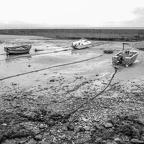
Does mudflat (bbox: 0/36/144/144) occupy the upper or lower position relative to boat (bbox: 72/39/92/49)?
lower

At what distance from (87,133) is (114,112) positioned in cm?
186

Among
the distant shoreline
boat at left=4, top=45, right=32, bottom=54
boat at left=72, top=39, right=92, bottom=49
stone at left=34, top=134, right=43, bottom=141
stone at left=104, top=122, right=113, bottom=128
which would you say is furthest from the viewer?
the distant shoreline

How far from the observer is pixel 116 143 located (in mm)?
5246

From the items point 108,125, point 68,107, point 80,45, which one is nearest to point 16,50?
point 80,45

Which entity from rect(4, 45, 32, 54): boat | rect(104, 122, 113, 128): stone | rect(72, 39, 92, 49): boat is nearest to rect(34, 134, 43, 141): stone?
rect(104, 122, 113, 128): stone

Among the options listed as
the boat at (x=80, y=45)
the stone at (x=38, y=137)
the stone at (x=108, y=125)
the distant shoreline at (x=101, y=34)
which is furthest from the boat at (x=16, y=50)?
the distant shoreline at (x=101, y=34)

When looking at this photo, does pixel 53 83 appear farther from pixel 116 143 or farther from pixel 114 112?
pixel 116 143

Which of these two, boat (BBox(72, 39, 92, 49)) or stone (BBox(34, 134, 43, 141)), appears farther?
boat (BBox(72, 39, 92, 49))

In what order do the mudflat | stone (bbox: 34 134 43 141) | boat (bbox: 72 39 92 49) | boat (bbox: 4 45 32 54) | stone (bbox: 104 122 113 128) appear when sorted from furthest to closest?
boat (bbox: 72 39 92 49), boat (bbox: 4 45 32 54), stone (bbox: 104 122 113 128), the mudflat, stone (bbox: 34 134 43 141)

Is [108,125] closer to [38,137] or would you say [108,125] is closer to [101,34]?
[38,137]

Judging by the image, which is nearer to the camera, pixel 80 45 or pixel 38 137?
pixel 38 137

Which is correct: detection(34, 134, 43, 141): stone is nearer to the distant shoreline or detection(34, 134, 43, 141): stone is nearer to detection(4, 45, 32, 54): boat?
detection(4, 45, 32, 54): boat

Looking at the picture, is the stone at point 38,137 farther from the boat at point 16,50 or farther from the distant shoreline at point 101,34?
the distant shoreline at point 101,34

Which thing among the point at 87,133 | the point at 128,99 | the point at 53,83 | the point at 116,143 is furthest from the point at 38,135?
the point at 53,83
